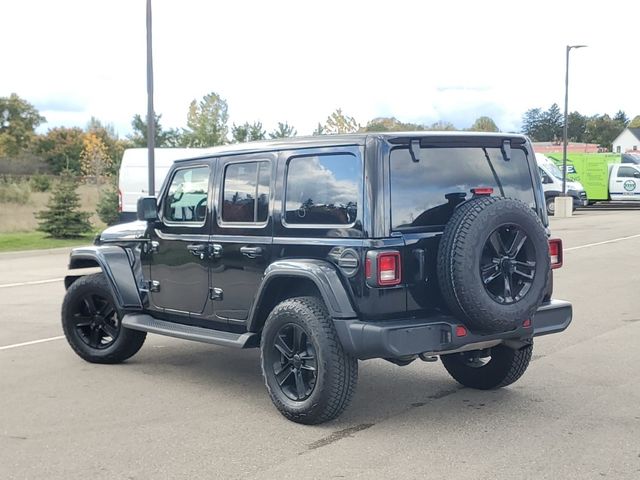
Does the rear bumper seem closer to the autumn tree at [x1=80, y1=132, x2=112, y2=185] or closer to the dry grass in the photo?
the dry grass

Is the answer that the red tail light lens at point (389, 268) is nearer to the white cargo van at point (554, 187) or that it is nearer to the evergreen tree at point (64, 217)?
the evergreen tree at point (64, 217)

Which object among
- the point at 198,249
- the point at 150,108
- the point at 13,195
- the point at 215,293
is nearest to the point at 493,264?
the point at 215,293

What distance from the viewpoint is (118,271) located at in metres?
7.38

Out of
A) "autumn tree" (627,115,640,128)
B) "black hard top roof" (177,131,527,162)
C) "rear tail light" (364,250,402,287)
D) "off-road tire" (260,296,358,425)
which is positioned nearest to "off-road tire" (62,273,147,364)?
"black hard top roof" (177,131,527,162)

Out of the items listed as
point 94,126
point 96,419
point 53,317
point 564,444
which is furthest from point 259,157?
point 94,126

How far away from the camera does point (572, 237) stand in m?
22.6

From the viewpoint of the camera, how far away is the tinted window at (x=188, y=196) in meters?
6.80

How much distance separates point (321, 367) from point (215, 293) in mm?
1415

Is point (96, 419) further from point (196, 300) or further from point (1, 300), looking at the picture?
point (1, 300)

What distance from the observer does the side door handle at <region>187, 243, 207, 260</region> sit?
21.7 ft

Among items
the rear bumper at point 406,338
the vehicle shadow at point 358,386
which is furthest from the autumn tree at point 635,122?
the rear bumper at point 406,338

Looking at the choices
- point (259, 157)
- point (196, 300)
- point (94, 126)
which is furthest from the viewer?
point (94, 126)

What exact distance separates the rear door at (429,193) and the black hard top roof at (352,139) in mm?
60

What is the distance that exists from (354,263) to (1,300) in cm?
817
